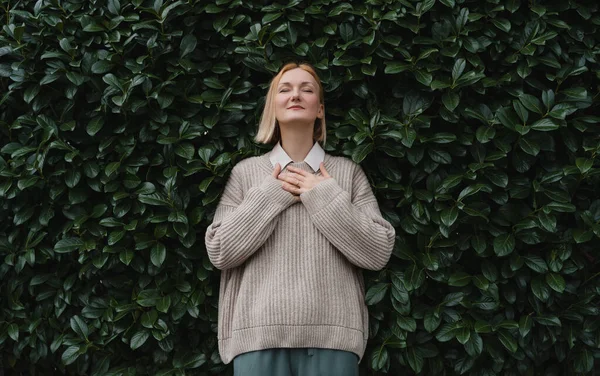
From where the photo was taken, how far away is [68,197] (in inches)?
125

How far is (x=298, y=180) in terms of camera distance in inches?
112

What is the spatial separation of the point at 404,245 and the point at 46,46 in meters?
1.77

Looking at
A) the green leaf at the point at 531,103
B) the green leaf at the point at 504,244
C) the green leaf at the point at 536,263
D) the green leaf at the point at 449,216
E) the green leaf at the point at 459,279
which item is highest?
the green leaf at the point at 531,103

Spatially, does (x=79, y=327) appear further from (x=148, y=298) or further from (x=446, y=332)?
(x=446, y=332)

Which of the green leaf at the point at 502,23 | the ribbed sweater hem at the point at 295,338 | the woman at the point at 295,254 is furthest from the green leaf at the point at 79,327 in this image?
the green leaf at the point at 502,23

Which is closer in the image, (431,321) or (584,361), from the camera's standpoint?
(431,321)

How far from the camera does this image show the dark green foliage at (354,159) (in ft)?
9.96

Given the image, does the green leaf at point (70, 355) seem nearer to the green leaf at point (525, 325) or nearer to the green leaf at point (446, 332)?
the green leaf at point (446, 332)

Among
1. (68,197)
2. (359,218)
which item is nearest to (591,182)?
(359,218)

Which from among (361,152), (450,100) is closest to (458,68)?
(450,100)

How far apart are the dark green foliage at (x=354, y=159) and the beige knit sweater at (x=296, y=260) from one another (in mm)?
257

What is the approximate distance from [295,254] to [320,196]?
0.80ft

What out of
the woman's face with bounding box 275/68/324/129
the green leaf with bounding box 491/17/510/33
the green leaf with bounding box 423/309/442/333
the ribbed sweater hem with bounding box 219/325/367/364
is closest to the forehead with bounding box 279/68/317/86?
the woman's face with bounding box 275/68/324/129

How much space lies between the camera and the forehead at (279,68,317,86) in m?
2.89
